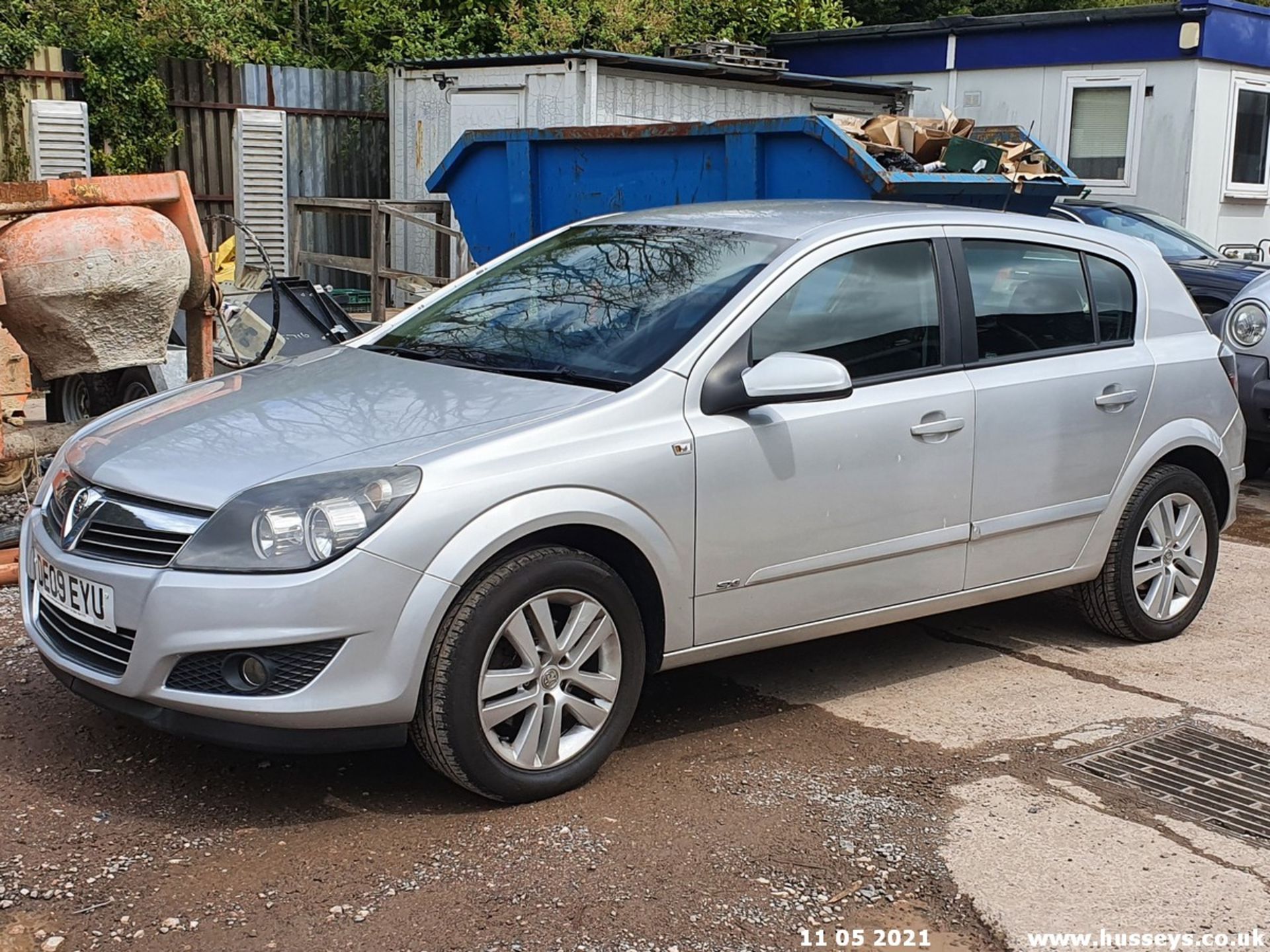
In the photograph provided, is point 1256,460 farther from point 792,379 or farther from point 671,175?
point 792,379

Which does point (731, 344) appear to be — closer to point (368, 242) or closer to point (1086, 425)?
point (1086, 425)

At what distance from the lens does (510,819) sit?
3.93 m

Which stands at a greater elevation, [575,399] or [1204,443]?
[575,399]

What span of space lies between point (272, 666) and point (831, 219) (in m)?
2.47

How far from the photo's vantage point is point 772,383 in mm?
4289

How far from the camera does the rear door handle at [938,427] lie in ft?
15.5

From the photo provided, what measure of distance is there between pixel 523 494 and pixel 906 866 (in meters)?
1.39

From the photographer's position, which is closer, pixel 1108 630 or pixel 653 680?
pixel 653 680

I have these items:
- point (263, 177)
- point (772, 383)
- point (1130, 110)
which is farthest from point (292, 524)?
point (1130, 110)

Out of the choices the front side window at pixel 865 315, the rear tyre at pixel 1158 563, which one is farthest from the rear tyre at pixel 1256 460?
the front side window at pixel 865 315

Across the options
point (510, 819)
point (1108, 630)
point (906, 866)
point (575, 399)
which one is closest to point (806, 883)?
point (906, 866)

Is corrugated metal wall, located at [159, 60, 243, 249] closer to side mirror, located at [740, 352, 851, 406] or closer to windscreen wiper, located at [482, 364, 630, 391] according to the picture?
windscreen wiper, located at [482, 364, 630, 391]

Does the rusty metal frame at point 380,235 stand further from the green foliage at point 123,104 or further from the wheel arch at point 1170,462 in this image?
the wheel arch at point 1170,462

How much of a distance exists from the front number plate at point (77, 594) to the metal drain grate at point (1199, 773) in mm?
2871
